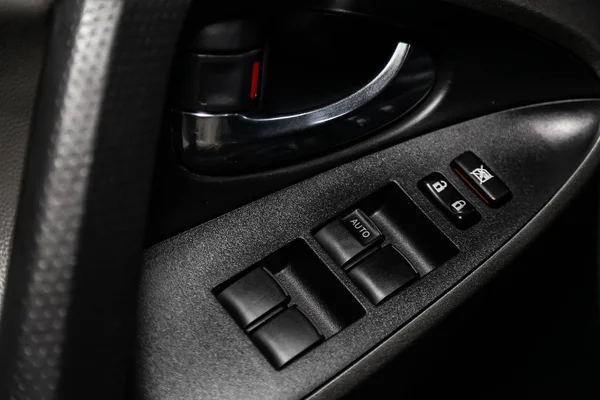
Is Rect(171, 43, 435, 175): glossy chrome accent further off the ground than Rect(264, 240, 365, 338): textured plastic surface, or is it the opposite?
Rect(171, 43, 435, 175): glossy chrome accent

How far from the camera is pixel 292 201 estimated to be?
68 centimetres

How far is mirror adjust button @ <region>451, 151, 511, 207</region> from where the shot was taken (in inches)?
27.9

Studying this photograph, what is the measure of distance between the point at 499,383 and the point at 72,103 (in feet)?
1.96

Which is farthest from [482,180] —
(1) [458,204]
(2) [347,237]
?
(2) [347,237]

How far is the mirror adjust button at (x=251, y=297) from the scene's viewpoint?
628 mm

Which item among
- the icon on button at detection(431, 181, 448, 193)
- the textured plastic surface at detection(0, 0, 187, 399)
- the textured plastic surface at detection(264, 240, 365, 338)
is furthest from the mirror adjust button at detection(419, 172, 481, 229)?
the textured plastic surface at detection(0, 0, 187, 399)

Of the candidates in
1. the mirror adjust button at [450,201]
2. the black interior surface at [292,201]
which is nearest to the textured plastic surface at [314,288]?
the black interior surface at [292,201]

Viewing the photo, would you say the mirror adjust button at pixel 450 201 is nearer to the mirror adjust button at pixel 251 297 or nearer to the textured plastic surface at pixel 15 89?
the mirror adjust button at pixel 251 297

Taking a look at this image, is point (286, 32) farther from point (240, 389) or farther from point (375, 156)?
point (240, 389)

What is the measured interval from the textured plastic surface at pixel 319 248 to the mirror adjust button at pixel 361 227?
0.04 feet

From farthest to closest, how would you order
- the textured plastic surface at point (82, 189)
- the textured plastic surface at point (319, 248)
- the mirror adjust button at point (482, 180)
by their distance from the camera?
the mirror adjust button at point (482, 180) → the textured plastic surface at point (319, 248) → the textured plastic surface at point (82, 189)

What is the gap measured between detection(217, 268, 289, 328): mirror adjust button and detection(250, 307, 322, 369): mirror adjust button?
0.01m

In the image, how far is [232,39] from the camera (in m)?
0.58

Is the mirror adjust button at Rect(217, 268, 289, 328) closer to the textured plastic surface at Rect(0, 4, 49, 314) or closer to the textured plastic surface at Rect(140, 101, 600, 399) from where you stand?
the textured plastic surface at Rect(140, 101, 600, 399)
